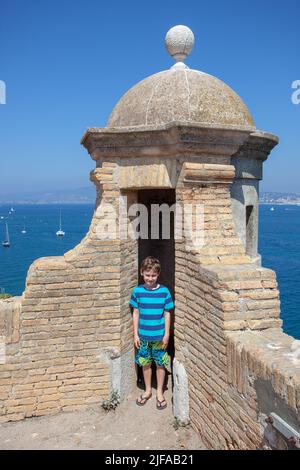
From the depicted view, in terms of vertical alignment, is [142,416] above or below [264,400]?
below

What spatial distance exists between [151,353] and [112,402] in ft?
2.91

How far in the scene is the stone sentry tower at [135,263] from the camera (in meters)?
4.59

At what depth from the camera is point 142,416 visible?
17.0ft

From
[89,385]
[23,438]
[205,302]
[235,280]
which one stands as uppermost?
[235,280]

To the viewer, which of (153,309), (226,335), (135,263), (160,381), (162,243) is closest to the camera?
→ (226,335)

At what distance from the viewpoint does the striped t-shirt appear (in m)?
5.04

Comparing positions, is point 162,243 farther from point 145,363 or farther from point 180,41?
point 180,41

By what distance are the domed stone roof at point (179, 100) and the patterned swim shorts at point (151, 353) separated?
2.94 meters

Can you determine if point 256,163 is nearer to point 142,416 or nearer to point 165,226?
point 165,226

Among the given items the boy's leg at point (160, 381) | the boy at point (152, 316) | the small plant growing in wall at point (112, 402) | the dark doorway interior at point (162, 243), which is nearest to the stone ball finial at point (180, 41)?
the dark doorway interior at point (162, 243)

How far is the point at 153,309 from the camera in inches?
199

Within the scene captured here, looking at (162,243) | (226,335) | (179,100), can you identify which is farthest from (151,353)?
(179,100)

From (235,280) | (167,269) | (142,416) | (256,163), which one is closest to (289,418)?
(235,280)
